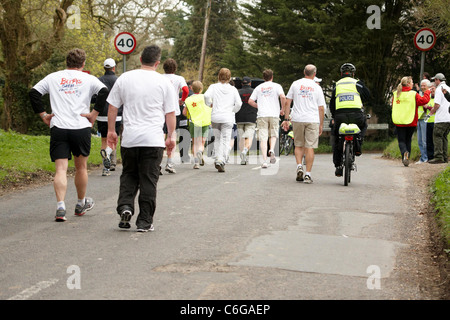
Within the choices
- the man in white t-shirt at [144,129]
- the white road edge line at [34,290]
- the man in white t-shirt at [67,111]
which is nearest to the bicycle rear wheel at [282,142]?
the man in white t-shirt at [67,111]

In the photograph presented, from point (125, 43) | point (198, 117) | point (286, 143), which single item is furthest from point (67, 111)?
point (286, 143)

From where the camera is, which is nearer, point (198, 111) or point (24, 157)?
point (24, 157)

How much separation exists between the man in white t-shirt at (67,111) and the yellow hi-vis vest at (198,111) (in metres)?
6.67

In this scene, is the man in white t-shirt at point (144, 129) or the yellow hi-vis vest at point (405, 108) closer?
the man in white t-shirt at point (144, 129)

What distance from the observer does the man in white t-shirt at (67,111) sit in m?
8.69

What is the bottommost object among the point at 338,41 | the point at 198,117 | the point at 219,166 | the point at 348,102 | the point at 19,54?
the point at 219,166

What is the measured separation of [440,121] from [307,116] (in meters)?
5.10

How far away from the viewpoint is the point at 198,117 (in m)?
15.5

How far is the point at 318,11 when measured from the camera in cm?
2836

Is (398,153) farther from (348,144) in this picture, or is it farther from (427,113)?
(348,144)

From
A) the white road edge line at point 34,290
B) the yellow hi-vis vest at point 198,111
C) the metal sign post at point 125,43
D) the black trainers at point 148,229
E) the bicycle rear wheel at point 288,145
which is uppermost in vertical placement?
the metal sign post at point 125,43

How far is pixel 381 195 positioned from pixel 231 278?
19.9 feet
